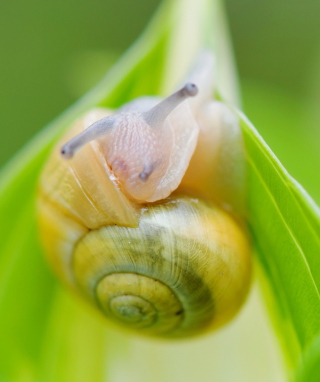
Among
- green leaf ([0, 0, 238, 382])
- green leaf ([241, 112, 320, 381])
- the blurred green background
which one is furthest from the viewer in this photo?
the blurred green background

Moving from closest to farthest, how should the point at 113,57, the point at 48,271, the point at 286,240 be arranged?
1. the point at 286,240
2. the point at 48,271
3. the point at 113,57

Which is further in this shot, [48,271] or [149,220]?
[48,271]

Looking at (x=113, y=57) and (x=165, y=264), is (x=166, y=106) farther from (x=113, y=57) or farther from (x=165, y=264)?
(x=113, y=57)

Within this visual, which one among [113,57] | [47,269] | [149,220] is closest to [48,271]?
[47,269]

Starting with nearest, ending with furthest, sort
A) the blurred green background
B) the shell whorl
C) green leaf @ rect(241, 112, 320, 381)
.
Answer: green leaf @ rect(241, 112, 320, 381)
the shell whorl
the blurred green background

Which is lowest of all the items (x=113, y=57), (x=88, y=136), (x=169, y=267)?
(x=169, y=267)

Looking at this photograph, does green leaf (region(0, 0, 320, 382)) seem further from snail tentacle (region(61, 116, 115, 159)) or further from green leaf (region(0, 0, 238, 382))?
snail tentacle (region(61, 116, 115, 159))

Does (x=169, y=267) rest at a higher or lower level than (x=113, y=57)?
lower

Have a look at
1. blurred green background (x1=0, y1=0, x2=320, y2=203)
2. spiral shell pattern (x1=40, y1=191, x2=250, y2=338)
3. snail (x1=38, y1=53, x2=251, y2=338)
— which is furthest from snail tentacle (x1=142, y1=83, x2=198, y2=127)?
blurred green background (x1=0, y1=0, x2=320, y2=203)

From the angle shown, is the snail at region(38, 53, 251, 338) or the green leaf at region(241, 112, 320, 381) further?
the snail at region(38, 53, 251, 338)
